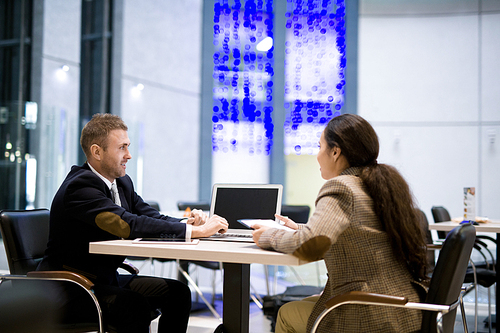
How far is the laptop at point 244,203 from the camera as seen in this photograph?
7.23 feet

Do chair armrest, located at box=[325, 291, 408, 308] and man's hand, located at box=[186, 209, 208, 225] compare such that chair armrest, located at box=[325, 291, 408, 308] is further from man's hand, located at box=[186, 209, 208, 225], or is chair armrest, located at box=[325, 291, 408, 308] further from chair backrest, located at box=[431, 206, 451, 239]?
chair backrest, located at box=[431, 206, 451, 239]

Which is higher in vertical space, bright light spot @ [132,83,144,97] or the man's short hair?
bright light spot @ [132,83,144,97]

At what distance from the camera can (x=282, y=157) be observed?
21.8 feet

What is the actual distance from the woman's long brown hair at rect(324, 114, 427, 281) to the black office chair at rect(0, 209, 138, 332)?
3.67ft

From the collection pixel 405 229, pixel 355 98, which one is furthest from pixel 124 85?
pixel 405 229

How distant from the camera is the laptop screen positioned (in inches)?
87.0

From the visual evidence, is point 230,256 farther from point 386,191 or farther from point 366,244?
point 386,191

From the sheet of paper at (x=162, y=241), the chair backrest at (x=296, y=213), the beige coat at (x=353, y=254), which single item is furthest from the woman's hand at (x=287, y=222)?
the chair backrest at (x=296, y=213)

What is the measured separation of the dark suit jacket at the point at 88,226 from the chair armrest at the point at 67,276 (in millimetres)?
156

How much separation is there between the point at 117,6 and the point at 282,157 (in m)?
2.99

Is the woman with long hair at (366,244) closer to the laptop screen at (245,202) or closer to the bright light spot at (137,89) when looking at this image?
the laptop screen at (245,202)

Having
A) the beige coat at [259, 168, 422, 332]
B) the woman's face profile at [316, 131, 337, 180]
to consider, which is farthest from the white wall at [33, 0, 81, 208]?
the beige coat at [259, 168, 422, 332]

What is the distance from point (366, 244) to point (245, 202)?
84 centimetres

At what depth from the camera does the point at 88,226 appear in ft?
6.56
